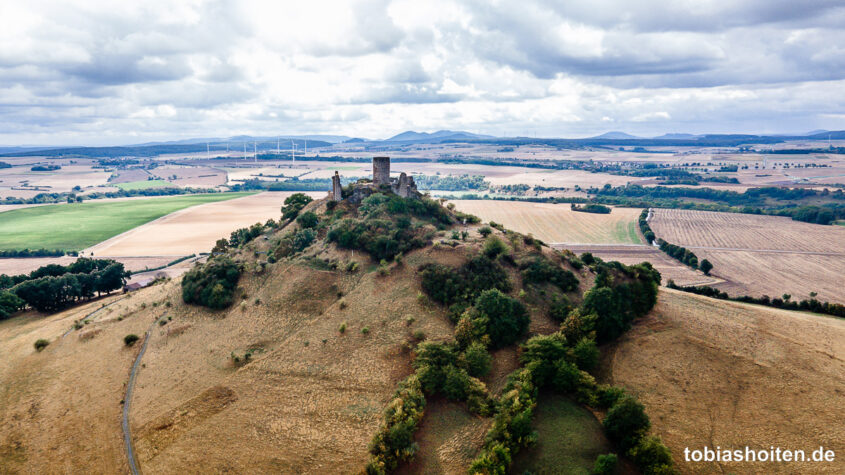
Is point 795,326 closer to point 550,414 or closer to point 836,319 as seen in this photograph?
point 836,319

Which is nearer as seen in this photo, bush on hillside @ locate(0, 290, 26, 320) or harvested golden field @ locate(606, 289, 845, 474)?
harvested golden field @ locate(606, 289, 845, 474)

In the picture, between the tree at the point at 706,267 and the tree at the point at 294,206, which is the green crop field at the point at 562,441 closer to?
the tree at the point at 294,206

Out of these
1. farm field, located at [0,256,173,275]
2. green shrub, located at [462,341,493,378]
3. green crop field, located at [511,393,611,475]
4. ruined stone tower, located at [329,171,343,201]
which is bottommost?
farm field, located at [0,256,173,275]

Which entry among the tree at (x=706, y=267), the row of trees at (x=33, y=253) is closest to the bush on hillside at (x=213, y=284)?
the row of trees at (x=33, y=253)

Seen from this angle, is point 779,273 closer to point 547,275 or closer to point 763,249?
point 763,249

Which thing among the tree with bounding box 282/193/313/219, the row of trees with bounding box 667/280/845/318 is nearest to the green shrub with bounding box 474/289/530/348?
the row of trees with bounding box 667/280/845/318

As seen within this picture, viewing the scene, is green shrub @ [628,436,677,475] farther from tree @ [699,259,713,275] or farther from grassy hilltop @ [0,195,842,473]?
tree @ [699,259,713,275]

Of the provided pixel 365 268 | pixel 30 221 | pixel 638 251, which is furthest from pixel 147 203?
pixel 638 251
